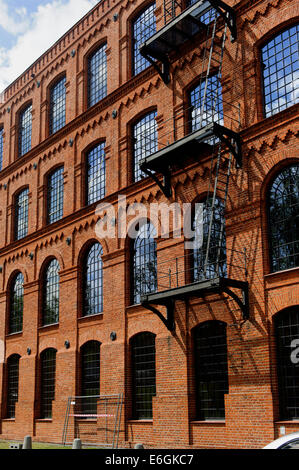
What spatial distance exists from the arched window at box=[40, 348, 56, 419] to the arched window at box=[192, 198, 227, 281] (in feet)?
31.2

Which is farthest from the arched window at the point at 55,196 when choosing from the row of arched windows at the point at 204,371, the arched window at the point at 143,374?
the arched window at the point at 143,374

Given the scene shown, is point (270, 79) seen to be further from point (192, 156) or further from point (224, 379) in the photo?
point (224, 379)

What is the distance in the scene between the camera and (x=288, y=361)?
1488cm

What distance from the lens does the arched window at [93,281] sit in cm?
2288

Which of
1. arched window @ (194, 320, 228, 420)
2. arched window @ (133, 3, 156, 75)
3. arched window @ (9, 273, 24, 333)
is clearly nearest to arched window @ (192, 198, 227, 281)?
arched window @ (194, 320, 228, 420)

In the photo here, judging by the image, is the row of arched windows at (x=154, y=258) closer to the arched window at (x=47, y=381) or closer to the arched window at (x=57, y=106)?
the arched window at (x=47, y=381)

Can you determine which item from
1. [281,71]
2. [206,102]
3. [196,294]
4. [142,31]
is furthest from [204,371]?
[142,31]

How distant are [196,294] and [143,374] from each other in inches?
164

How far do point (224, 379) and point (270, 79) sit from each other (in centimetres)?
874

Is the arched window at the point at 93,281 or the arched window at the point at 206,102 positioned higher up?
the arched window at the point at 206,102

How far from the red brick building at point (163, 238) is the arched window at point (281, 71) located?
52mm

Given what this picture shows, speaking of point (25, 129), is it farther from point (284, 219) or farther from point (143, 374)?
point (284, 219)
